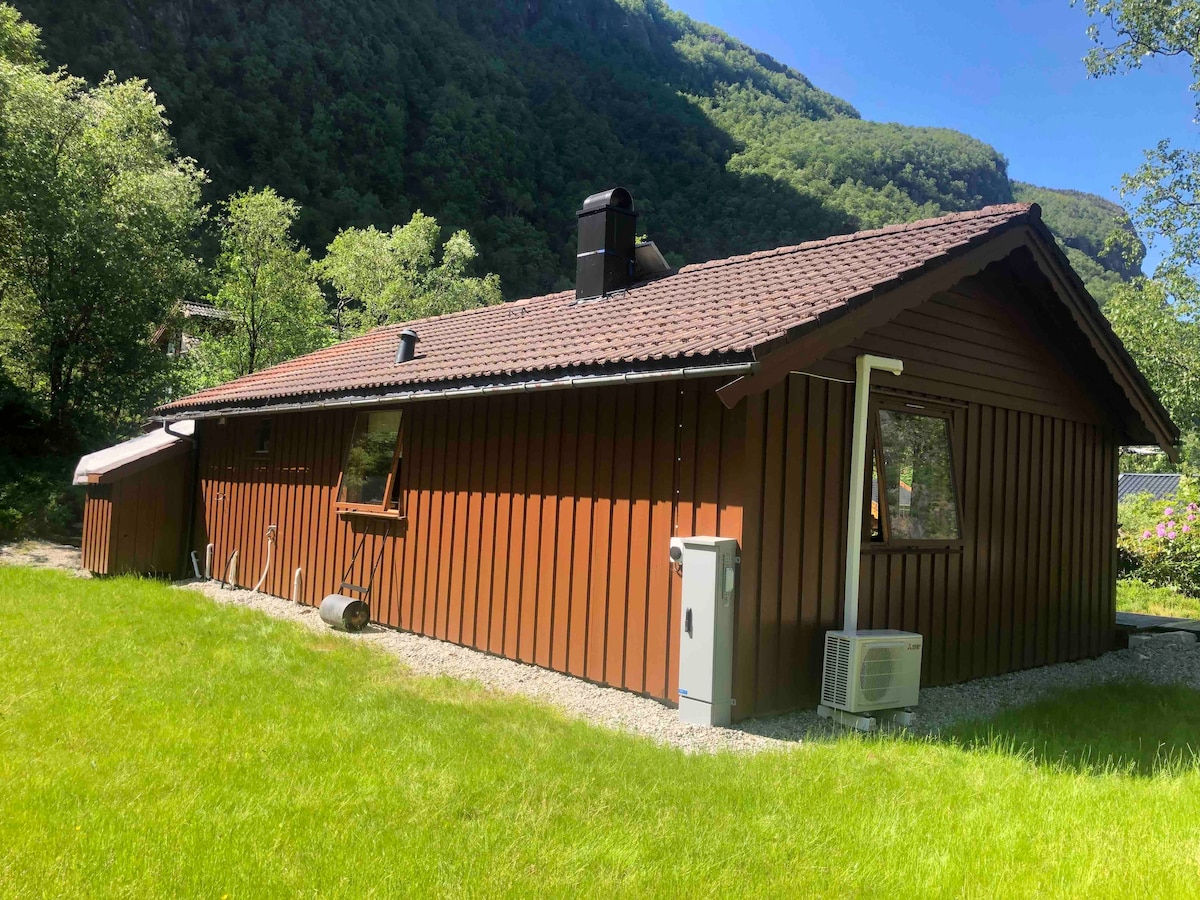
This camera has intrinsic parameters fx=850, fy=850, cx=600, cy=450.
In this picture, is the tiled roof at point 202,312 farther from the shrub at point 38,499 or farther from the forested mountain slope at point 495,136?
the forested mountain slope at point 495,136

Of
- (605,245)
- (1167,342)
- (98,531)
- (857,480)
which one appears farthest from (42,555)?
(1167,342)

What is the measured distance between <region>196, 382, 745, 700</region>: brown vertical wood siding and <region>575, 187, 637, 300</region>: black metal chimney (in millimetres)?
2476

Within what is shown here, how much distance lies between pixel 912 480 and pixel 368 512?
5.47 m

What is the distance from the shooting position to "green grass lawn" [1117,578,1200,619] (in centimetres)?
1248

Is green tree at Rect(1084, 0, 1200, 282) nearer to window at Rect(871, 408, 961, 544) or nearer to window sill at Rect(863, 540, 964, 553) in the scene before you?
window at Rect(871, 408, 961, 544)

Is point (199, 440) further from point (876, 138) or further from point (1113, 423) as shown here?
point (876, 138)

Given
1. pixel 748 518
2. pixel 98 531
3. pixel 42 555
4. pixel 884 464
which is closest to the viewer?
pixel 748 518

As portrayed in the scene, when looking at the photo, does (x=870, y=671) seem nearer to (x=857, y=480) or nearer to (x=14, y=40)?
(x=857, y=480)

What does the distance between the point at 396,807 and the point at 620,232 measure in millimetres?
7295

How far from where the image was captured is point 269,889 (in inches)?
117

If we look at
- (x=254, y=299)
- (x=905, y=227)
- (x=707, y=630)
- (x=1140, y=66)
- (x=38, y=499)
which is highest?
(x=1140, y=66)

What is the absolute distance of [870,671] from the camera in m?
5.86

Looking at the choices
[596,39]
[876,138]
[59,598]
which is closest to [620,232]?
[59,598]

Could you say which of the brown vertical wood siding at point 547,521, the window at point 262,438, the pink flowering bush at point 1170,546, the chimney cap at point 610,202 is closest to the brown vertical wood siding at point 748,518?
the brown vertical wood siding at point 547,521
